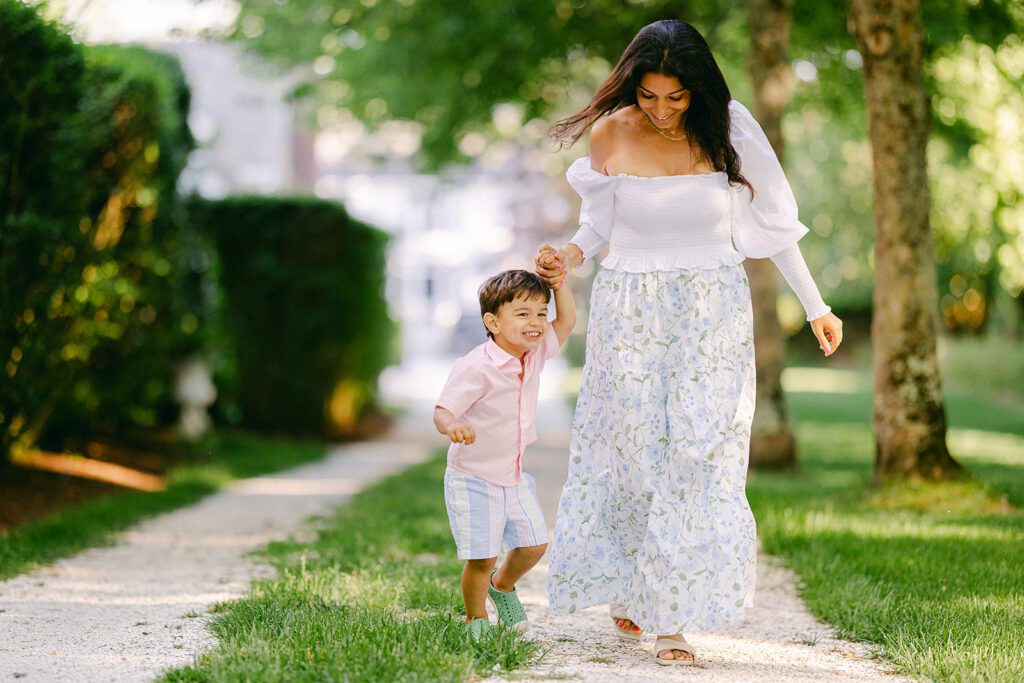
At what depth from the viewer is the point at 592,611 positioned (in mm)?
4613

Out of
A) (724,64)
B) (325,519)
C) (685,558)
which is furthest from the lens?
(724,64)

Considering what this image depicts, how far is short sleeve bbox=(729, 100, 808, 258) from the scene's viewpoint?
151 inches

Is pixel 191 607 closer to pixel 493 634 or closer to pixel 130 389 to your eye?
pixel 493 634

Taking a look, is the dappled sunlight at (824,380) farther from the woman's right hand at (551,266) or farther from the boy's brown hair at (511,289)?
the boy's brown hair at (511,289)

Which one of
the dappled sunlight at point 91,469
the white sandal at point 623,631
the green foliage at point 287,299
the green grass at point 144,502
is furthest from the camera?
the green foliage at point 287,299

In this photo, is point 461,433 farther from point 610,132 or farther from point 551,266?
point 610,132

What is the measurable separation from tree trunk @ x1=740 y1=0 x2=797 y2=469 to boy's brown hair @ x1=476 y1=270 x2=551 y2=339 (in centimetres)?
593

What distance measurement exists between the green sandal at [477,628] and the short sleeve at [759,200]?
1576 millimetres

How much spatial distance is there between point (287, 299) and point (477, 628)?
27.4 feet

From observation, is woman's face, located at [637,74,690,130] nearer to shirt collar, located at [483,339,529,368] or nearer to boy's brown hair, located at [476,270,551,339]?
boy's brown hair, located at [476,270,551,339]

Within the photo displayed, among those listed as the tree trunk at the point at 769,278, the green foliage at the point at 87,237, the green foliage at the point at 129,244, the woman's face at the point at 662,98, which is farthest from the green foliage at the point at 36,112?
the tree trunk at the point at 769,278

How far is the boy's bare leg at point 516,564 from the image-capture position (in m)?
3.77

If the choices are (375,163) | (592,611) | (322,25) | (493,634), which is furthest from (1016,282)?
(493,634)

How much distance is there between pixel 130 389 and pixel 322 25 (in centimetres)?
378
